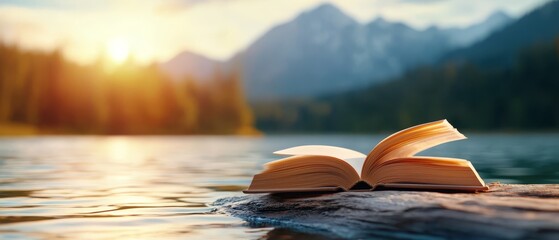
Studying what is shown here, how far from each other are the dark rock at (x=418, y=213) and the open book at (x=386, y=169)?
0.19 metres

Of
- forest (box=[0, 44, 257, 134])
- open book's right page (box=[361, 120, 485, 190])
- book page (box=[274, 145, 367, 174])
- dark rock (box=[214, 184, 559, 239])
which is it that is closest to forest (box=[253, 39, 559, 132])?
forest (box=[0, 44, 257, 134])

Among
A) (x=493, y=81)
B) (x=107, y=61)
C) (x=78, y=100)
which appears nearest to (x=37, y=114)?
(x=78, y=100)

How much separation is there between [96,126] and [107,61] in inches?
825

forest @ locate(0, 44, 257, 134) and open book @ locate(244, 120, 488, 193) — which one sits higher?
forest @ locate(0, 44, 257, 134)

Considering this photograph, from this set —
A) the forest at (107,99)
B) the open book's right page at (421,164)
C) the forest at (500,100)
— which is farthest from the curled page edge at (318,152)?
the forest at (500,100)

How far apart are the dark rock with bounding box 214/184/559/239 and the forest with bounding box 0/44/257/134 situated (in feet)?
391

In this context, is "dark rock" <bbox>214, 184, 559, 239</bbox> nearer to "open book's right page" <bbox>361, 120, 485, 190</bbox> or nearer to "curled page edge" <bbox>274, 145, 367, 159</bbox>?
"open book's right page" <bbox>361, 120, 485, 190</bbox>

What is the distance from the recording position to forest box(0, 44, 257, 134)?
13088 centimetres

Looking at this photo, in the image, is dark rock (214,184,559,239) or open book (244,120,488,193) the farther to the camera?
open book (244,120,488,193)

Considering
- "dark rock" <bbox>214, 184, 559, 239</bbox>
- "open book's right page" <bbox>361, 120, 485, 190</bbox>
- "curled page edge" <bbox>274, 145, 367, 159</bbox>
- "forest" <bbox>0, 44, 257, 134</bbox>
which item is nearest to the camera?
"dark rock" <bbox>214, 184, 559, 239</bbox>

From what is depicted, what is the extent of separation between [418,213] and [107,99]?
143 meters

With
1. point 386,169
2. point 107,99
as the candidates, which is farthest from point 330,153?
point 107,99

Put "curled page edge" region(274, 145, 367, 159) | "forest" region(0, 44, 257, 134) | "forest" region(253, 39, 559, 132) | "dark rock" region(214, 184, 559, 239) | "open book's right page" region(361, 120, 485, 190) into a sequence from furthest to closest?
"forest" region(253, 39, 559, 132)
"forest" region(0, 44, 257, 134)
"curled page edge" region(274, 145, 367, 159)
"open book's right page" region(361, 120, 485, 190)
"dark rock" region(214, 184, 559, 239)

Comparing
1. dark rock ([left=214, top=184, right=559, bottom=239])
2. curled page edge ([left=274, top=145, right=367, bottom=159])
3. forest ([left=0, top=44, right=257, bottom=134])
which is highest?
forest ([left=0, top=44, right=257, bottom=134])
